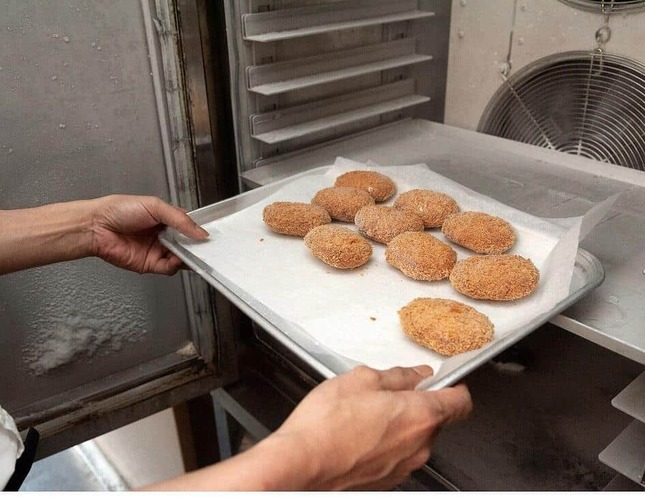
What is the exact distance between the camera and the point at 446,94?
149cm

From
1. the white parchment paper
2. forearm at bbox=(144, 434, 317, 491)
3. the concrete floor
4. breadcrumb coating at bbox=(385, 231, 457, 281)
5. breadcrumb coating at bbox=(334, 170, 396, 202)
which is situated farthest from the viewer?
the concrete floor

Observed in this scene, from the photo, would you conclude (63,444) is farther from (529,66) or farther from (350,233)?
(529,66)

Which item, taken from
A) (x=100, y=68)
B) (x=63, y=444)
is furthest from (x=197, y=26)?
(x=63, y=444)

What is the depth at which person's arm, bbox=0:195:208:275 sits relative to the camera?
985 mm

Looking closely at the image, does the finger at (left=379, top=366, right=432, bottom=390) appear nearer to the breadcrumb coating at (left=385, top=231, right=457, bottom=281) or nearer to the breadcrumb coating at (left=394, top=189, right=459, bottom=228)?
the breadcrumb coating at (left=385, top=231, right=457, bottom=281)

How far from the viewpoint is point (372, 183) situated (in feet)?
3.66

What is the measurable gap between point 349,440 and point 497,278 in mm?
352

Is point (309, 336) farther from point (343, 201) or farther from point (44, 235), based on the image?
point (44, 235)

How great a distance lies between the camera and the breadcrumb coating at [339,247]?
0.92 metres

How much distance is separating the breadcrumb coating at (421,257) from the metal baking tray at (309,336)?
168 mm

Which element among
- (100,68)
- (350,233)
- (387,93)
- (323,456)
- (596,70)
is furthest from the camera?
(387,93)

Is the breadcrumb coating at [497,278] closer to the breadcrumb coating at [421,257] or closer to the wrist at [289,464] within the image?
the breadcrumb coating at [421,257]

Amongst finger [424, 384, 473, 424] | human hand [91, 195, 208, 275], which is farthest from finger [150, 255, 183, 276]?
finger [424, 384, 473, 424]

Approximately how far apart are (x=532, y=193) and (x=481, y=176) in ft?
0.39
